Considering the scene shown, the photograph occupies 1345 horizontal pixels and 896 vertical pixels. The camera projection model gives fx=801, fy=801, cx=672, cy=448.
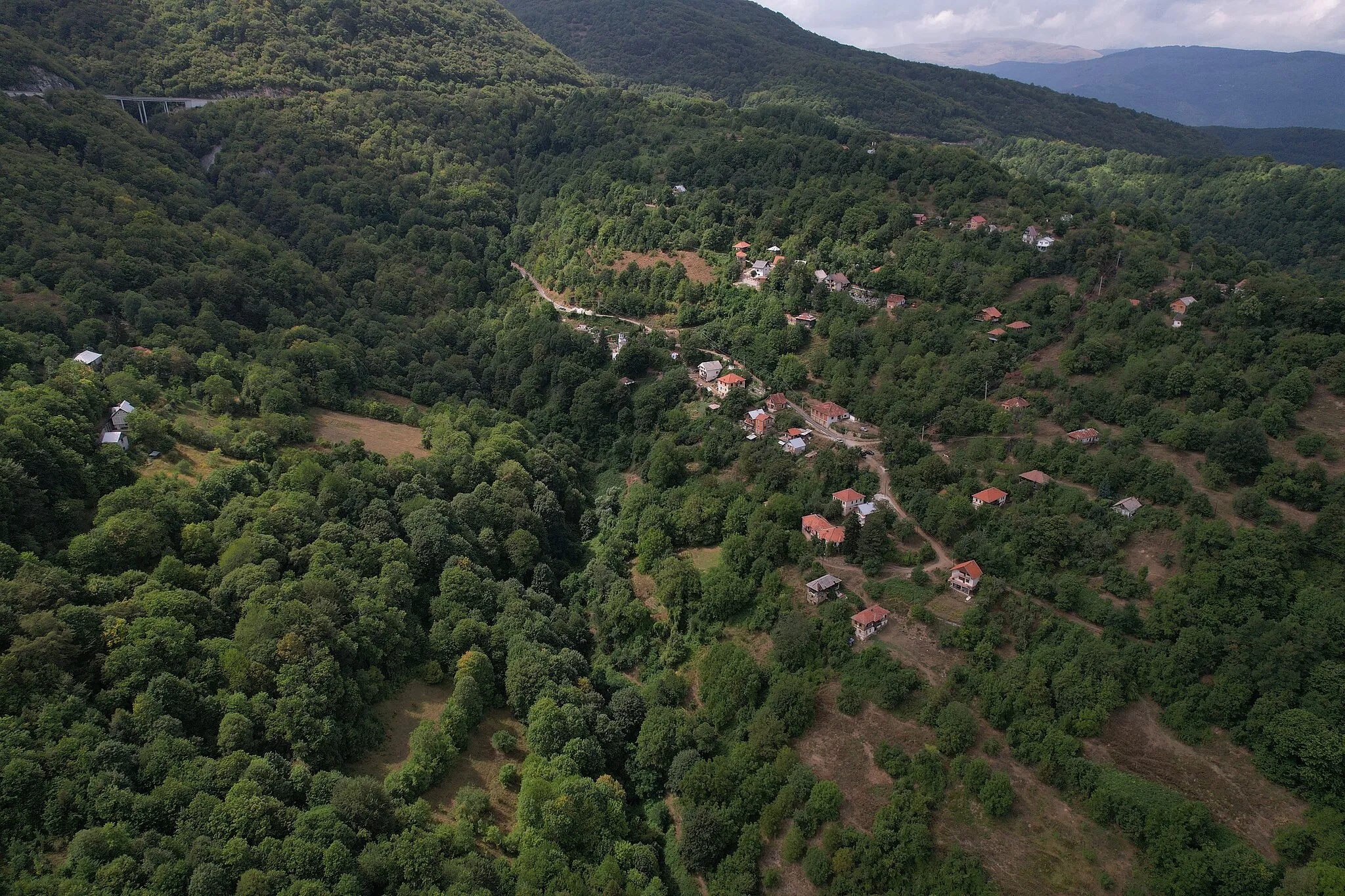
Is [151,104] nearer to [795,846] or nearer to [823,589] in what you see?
[823,589]

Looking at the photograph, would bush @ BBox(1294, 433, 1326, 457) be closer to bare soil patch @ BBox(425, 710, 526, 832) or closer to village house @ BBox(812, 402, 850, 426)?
village house @ BBox(812, 402, 850, 426)

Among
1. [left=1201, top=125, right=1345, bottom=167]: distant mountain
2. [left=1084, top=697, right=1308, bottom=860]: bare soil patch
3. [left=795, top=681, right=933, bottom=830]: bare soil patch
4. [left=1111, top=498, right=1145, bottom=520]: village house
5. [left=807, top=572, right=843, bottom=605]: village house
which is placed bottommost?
[left=795, top=681, right=933, bottom=830]: bare soil patch

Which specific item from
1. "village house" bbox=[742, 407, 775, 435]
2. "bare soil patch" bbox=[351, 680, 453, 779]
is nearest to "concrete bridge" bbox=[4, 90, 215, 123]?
"village house" bbox=[742, 407, 775, 435]

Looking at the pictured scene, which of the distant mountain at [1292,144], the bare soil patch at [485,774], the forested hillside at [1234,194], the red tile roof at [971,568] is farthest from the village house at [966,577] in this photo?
the distant mountain at [1292,144]

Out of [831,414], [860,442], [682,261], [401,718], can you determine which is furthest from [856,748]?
[682,261]

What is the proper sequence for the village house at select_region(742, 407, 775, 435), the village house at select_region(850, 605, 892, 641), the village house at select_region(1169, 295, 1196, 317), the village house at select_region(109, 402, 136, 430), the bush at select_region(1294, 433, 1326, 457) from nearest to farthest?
1. the village house at select_region(850, 605, 892, 641)
2. the village house at select_region(109, 402, 136, 430)
3. the bush at select_region(1294, 433, 1326, 457)
4. the village house at select_region(1169, 295, 1196, 317)
5. the village house at select_region(742, 407, 775, 435)

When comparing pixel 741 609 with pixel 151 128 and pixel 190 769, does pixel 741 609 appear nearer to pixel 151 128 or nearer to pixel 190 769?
pixel 190 769
